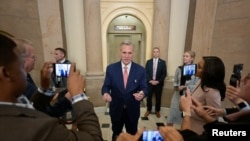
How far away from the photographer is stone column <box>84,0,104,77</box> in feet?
13.9

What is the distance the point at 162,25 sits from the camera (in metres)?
4.45

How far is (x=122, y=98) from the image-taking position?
240 cm

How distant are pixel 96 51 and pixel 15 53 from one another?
12.3ft

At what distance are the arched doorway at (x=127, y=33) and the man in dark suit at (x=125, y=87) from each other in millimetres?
6446

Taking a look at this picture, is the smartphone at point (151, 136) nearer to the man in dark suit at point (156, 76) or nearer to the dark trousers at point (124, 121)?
the dark trousers at point (124, 121)

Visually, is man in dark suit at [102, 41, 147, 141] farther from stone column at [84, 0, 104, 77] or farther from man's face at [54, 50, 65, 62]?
stone column at [84, 0, 104, 77]

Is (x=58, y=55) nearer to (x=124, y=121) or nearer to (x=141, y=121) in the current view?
(x=124, y=121)

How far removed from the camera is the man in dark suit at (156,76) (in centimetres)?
422

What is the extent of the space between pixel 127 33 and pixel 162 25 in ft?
15.9

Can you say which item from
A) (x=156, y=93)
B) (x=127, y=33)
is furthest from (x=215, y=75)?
(x=127, y=33)

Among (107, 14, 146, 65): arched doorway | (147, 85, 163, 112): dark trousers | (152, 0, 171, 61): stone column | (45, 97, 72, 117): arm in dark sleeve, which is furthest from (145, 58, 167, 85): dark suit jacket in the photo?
(107, 14, 146, 65): arched doorway

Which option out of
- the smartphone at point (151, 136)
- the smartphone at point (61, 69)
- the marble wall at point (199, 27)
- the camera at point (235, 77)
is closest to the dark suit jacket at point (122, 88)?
the smartphone at point (61, 69)

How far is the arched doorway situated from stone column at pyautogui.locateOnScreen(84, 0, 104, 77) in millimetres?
4438

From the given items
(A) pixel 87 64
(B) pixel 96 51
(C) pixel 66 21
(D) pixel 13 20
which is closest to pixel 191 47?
(B) pixel 96 51
